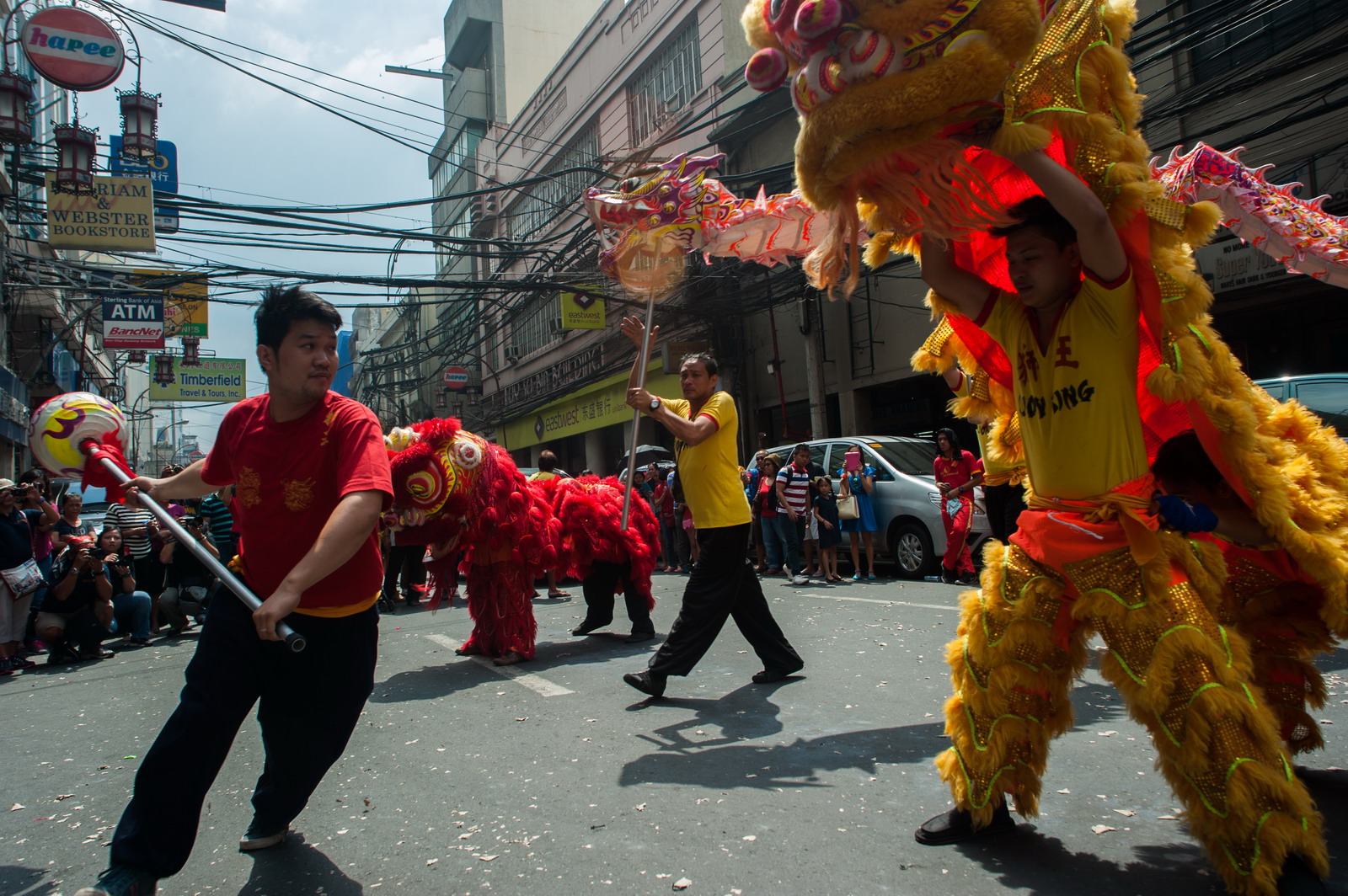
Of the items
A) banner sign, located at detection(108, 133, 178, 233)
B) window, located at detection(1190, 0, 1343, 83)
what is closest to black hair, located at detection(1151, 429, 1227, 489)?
window, located at detection(1190, 0, 1343, 83)

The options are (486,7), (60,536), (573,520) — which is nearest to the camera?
(573,520)

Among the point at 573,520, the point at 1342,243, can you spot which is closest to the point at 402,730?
the point at 573,520

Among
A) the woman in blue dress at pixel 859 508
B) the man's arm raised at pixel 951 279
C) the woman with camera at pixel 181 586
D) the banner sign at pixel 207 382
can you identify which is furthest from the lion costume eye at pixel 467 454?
the banner sign at pixel 207 382

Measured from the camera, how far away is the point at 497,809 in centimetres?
328

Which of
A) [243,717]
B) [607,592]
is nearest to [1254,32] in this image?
[607,592]

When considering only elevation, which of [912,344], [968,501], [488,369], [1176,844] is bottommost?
[1176,844]

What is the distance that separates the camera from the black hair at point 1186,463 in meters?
2.63

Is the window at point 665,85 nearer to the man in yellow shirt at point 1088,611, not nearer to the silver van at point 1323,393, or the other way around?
the silver van at point 1323,393

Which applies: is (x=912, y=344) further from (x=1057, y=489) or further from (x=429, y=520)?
(x=1057, y=489)

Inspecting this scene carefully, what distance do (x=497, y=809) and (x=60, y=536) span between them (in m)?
8.04

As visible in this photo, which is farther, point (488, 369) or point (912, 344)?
point (488, 369)

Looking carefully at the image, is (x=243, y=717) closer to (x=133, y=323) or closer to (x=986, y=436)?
(x=986, y=436)

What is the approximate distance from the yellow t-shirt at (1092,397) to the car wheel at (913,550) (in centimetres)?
791

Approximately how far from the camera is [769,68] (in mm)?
2637
